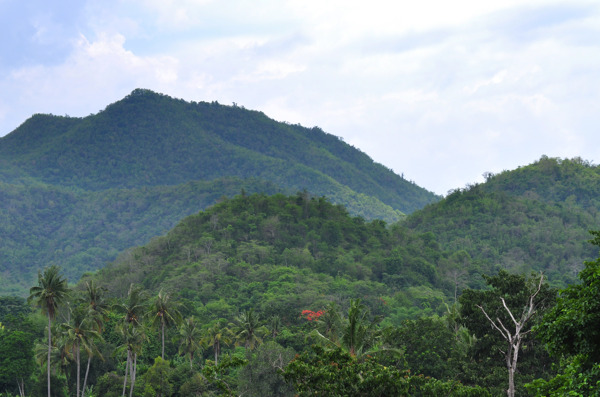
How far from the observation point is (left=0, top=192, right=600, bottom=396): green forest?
27266mm

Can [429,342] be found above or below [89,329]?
above

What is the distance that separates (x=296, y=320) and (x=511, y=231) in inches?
3538

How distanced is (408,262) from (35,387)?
77.9 metres

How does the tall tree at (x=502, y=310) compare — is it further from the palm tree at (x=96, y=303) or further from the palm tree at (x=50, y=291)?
the palm tree at (x=96, y=303)

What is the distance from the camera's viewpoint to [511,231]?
157500 millimetres

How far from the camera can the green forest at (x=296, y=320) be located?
27.3m

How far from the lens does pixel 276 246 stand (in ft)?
413

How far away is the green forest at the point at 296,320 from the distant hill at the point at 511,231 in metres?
13.7

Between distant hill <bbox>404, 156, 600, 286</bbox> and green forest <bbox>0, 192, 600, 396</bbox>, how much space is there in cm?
1371

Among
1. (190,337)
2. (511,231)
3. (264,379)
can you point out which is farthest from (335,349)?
(511,231)

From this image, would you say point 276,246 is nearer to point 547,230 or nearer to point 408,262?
point 408,262

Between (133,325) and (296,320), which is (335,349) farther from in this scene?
(296,320)

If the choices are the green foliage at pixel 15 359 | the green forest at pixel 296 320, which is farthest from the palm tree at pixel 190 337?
the green foliage at pixel 15 359

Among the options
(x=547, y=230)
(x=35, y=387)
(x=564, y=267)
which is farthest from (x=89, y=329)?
(x=547, y=230)
